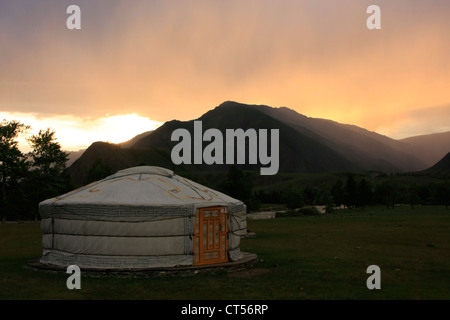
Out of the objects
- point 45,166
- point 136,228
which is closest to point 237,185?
point 45,166

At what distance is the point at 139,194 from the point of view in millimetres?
9906

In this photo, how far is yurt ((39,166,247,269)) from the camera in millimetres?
9359

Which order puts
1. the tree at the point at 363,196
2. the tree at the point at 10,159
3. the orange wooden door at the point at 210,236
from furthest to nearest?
the tree at the point at 363,196
the tree at the point at 10,159
the orange wooden door at the point at 210,236

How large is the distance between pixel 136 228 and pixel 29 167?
2727 centimetres

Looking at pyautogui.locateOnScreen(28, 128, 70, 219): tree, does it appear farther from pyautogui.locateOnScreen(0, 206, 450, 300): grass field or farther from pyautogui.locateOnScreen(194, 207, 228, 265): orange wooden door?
pyautogui.locateOnScreen(194, 207, 228, 265): orange wooden door

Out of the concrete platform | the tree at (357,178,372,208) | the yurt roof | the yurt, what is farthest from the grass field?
the tree at (357,178,372,208)

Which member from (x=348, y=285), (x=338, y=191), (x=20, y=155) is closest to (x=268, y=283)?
(x=348, y=285)

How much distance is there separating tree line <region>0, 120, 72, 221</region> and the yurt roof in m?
23.8

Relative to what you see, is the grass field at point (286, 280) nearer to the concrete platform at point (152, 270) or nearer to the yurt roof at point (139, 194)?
the concrete platform at point (152, 270)

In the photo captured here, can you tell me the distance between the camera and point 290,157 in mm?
192375

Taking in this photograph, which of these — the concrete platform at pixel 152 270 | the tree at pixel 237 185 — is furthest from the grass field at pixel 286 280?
the tree at pixel 237 185

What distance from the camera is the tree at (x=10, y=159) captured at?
3056cm

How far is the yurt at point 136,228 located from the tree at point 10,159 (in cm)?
2367
